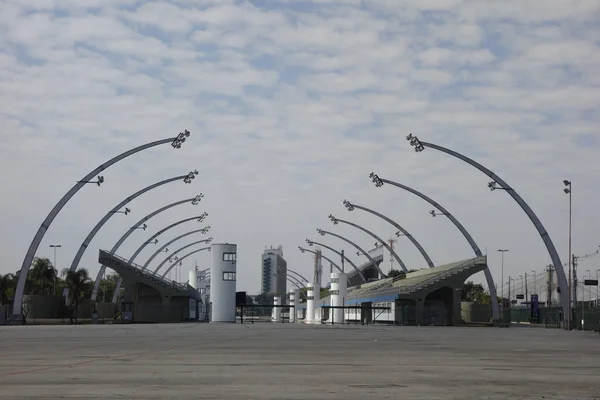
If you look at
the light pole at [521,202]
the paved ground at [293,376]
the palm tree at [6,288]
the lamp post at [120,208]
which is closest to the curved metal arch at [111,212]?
the lamp post at [120,208]

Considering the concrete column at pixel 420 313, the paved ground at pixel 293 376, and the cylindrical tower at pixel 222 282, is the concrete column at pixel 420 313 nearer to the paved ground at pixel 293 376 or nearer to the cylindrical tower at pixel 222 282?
the cylindrical tower at pixel 222 282

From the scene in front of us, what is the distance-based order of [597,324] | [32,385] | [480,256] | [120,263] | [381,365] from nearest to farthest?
[32,385] → [381,365] → [597,324] → [480,256] → [120,263]

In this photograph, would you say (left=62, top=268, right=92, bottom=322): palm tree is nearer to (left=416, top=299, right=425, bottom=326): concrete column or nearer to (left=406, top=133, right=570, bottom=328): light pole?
(left=416, top=299, right=425, bottom=326): concrete column

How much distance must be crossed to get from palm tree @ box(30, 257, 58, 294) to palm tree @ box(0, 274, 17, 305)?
14.7ft

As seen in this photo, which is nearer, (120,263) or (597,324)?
(597,324)

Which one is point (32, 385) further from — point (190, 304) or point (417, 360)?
point (190, 304)

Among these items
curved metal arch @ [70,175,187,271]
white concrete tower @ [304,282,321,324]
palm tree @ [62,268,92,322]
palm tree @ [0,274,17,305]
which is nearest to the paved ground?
curved metal arch @ [70,175,187,271]

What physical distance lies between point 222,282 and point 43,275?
3705 cm

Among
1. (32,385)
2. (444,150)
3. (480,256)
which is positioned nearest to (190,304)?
(480,256)

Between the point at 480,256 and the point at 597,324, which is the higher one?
the point at 480,256

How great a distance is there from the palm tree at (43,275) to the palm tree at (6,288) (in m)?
4.48

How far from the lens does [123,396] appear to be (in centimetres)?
1420

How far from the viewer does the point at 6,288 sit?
126 m

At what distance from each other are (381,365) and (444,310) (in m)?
76.0
